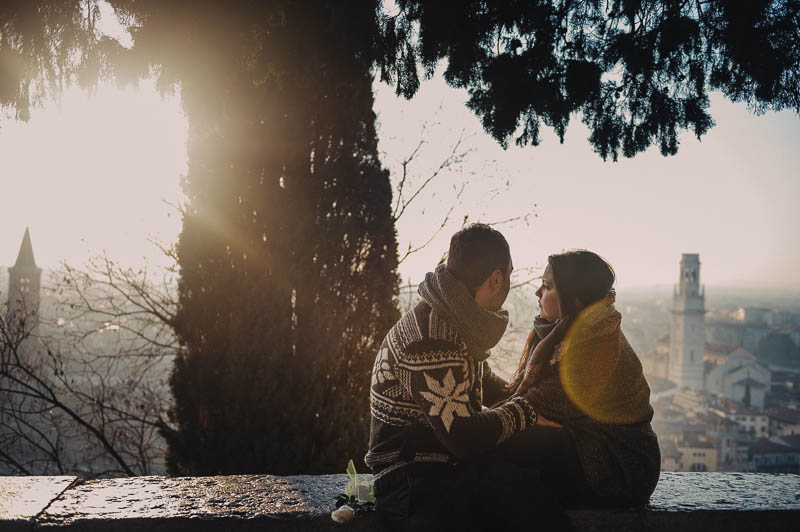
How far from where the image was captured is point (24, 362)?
7.23 metres

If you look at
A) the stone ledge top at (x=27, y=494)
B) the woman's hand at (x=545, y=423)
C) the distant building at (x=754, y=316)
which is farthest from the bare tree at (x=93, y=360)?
the distant building at (x=754, y=316)

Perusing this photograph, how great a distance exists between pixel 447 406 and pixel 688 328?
209 ft

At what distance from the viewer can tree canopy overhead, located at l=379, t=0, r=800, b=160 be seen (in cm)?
263

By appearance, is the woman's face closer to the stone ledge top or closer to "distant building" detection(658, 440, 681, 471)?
the stone ledge top

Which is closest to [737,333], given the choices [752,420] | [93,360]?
[752,420]

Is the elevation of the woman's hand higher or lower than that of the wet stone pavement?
higher

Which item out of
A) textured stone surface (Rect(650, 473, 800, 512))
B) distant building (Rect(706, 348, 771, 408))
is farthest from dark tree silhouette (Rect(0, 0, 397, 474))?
distant building (Rect(706, 348, 771, 408))

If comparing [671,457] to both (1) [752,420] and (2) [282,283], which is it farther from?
(2) [282,283]

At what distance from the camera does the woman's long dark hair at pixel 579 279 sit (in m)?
2.19

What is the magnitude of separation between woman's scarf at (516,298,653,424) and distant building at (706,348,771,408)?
4294cm

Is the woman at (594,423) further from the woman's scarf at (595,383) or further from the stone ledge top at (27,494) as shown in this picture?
the stone ledge top at (27,494)

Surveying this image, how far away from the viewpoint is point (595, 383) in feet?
6.86

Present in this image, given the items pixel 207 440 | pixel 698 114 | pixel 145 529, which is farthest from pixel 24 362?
pixel 698 114

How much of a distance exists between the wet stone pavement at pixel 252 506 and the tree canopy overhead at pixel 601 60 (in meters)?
1.83
